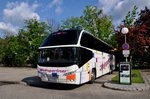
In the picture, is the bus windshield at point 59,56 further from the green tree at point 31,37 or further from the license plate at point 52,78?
the green tree at point 31,37

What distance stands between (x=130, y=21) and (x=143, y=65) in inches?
417

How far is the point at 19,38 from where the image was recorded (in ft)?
146

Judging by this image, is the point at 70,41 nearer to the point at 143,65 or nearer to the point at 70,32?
the point at 70,32

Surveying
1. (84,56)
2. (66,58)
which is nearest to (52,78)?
(66,58)

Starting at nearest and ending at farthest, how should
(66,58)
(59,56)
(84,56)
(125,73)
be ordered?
(66,58) → (59,56) → (84,56) → (125,73)

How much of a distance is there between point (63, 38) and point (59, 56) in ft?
3.84

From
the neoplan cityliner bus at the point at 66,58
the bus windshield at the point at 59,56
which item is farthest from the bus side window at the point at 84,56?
the bus windshield at the point at 59,56

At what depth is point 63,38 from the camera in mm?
15492

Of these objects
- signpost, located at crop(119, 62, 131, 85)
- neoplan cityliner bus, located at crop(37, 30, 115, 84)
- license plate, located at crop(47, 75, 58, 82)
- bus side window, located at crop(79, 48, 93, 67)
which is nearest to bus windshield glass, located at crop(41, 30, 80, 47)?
neoplan cityliner bus, located at crop(37, 30, 115, 84)

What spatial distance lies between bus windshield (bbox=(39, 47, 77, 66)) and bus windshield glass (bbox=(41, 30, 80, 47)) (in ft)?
1.39

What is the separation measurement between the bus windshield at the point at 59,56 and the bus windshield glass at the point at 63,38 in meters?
0.42

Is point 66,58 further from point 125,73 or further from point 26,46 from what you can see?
point 26,46

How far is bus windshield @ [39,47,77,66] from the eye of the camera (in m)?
14.6

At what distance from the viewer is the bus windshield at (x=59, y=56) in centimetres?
1463
